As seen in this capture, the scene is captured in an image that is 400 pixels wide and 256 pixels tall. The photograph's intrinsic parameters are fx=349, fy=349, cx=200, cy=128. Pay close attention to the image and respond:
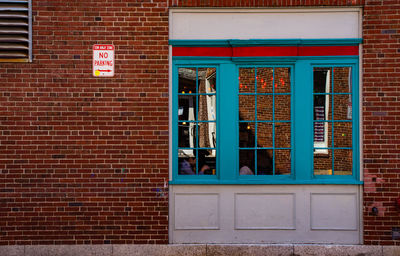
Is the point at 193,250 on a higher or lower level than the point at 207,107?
lower

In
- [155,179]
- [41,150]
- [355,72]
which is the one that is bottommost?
[155,179]

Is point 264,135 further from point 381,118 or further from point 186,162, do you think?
point 381,118

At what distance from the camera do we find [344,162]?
5.77m

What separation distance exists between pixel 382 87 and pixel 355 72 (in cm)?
48

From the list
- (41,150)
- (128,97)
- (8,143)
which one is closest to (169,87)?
(128,97)

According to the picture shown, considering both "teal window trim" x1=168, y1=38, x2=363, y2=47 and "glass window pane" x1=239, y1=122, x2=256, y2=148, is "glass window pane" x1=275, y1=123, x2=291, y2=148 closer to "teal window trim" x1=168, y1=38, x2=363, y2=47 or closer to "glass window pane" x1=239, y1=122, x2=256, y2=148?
"glass window pane" x1=239, y1=122, x2=256, y2=148

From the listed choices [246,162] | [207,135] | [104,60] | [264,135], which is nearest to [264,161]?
[246,162]

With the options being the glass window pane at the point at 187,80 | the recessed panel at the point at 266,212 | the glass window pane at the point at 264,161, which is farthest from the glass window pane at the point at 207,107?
the recessed panel at the point at 266,212

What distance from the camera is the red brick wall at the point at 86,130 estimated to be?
5.66 meters

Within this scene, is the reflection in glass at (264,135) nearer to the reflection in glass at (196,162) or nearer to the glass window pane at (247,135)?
the glass window pane at (247,135)

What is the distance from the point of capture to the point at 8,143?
5664 millimetres

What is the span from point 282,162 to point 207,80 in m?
1.87

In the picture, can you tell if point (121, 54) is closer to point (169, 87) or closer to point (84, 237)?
point (169, 87)

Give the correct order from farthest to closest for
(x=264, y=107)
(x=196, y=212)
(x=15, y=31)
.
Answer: (x=264, y=107) → (x=196, y=212) → (x=15, y=31)
